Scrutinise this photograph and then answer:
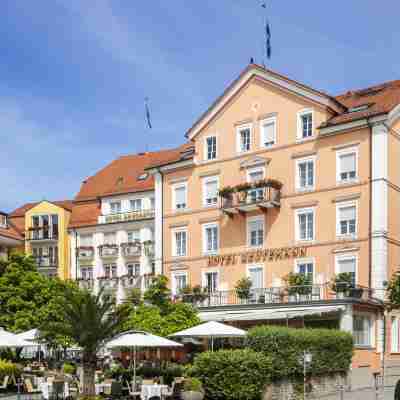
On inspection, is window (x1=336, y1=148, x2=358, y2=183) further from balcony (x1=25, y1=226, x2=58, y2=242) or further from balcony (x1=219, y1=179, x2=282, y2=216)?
balcony (x1=25, y1=226, x2=58, y2=242)

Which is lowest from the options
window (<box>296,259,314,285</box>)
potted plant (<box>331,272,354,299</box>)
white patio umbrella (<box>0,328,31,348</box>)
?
white patio umbrella (<box>0,328,31,348</box>)

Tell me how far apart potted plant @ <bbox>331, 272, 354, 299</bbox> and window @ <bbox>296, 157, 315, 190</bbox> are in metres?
5.93

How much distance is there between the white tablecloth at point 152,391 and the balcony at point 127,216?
1313 inches

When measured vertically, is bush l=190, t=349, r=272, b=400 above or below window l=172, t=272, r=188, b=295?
below

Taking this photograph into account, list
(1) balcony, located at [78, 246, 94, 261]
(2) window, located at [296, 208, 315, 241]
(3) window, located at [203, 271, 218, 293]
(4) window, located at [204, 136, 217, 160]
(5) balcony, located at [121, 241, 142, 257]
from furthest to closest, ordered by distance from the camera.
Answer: (1) balcony, located at [78, 246, 94, 261], (5) balcony, located at [121, 241, 142, 257], (4) window, located at [204, 136, 217, 160], (3) window, located at [203, 271, 218, 293], (2) window, located at [296, 208, 315, 241]

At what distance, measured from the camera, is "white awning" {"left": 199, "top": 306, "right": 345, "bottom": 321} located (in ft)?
126

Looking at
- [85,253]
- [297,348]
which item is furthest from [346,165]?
[85,253]

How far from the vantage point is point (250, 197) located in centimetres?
4606

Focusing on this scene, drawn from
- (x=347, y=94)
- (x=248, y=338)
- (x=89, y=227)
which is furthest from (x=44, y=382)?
(x=89, y=227)

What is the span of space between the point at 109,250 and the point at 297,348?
34.5 metres

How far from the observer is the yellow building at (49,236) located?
6700 cm

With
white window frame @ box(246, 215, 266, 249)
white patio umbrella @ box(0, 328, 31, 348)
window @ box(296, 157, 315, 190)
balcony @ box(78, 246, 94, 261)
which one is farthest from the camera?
balcony @ box(78, 246, 94, 261)

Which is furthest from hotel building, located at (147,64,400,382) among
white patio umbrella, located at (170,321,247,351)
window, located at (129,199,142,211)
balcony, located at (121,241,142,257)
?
window, located at (129,199,142,211)

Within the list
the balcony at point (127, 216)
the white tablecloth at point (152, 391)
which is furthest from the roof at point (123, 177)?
the white tablecloth at point (152, 391)
